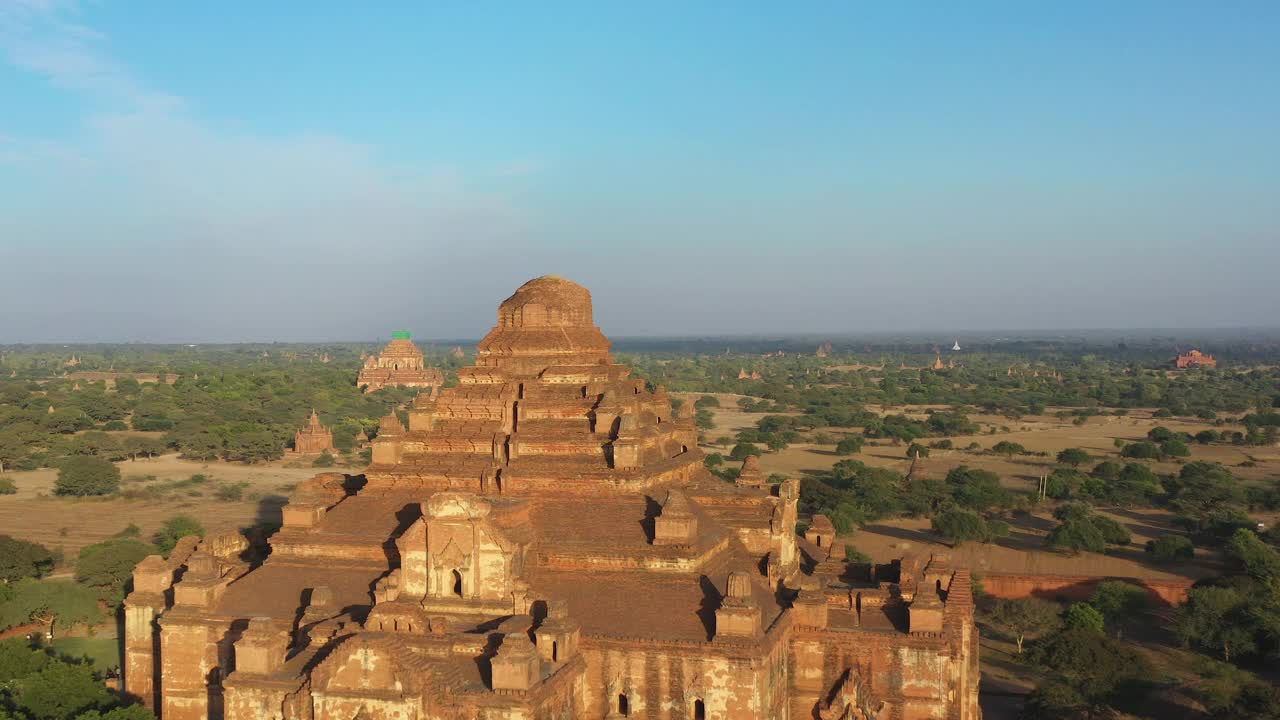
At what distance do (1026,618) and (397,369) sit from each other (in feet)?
389

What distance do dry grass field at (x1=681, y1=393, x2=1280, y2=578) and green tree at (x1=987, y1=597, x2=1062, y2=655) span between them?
6592mm

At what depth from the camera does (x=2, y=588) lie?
3709cm

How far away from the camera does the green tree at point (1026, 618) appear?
1486 inches

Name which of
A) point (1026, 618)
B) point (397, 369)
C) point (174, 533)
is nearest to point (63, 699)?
point (174, 533)

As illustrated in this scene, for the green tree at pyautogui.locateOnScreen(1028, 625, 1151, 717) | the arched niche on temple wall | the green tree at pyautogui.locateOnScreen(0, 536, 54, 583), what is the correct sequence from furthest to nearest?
1. the green tree at pyautogui.locateOnScreen(0, 536, 54, 583)
2. the green tree at pyautogui.locateOnScreen(1028, 625, 1151, 717)
3. the arched niche on temple wall

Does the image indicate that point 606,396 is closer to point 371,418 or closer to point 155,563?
point 155,563

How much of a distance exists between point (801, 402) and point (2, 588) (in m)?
123

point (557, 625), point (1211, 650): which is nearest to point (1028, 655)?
point (1211, 650)

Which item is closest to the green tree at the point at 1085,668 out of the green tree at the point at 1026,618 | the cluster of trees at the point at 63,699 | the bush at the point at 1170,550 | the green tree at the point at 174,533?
the green tree at the point at 1026,618

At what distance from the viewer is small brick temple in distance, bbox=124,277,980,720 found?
59.4 feet

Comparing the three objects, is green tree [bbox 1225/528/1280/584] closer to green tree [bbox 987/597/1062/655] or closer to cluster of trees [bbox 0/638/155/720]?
green tree [bbox 987/597/1062/655]

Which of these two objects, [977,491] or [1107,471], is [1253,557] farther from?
[1107,471]

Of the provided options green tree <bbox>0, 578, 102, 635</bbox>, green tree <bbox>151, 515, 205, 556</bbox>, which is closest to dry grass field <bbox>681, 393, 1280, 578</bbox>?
green tree <bbox>0, 578, 102, 635</bbox>

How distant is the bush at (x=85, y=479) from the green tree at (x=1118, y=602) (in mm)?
60445
